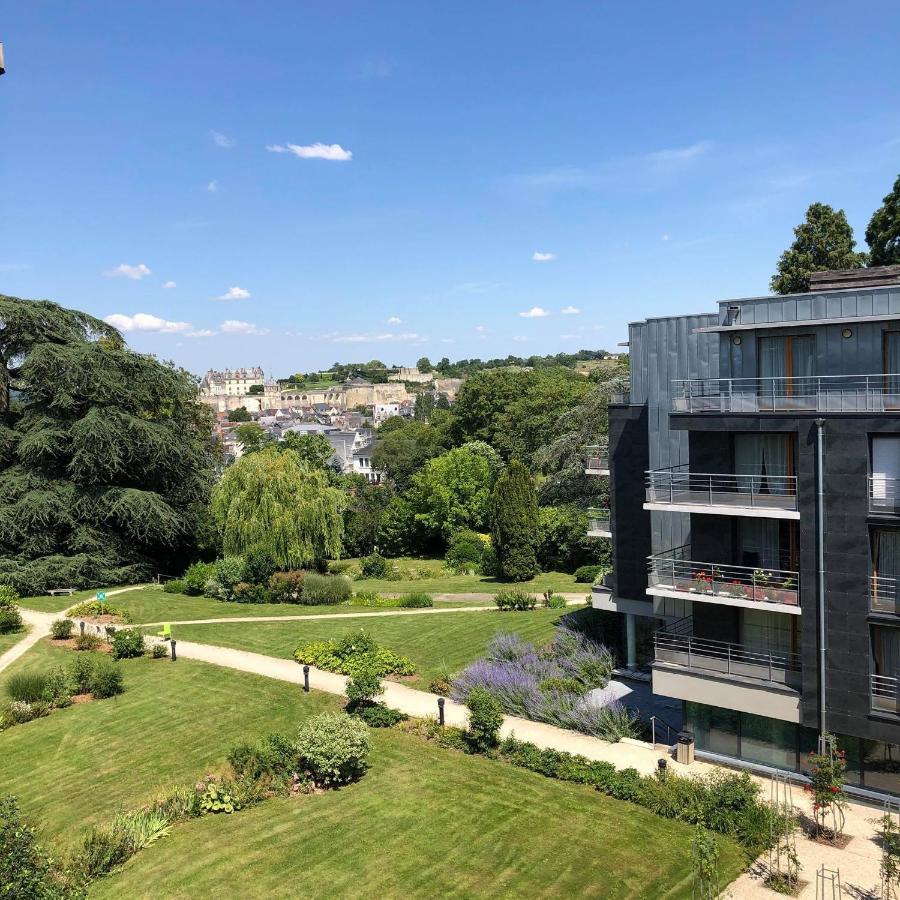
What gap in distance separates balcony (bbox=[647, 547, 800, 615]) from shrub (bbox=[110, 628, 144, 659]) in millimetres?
18516

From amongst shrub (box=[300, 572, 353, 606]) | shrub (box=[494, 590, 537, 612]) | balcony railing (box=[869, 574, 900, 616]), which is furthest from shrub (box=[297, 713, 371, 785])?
shrub (box=[300, 572, 353, 606])

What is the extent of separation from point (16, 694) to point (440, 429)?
7193cm

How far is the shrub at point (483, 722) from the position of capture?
19130 millimetres

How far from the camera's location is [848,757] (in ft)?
53.9

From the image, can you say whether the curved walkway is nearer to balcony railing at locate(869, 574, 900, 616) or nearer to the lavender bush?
the lavender bush

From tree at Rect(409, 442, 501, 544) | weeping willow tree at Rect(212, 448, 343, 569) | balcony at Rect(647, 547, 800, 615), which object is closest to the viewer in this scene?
balcony at Rect(647, 547, 800, 615)

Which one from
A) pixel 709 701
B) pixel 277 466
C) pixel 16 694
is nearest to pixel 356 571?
pixel 277 466

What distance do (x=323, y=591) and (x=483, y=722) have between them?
18.5 metres

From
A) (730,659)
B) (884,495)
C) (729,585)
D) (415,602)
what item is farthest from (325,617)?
(884,495)

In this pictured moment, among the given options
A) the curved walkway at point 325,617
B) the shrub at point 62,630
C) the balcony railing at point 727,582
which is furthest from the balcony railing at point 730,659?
the shrub at point 62,630

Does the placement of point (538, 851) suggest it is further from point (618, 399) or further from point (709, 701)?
point (618, 399)

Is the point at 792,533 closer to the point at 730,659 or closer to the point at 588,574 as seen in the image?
the point at 730,659

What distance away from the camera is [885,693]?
15.8 meters

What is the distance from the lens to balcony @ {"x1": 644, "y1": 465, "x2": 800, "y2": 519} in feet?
56.2
